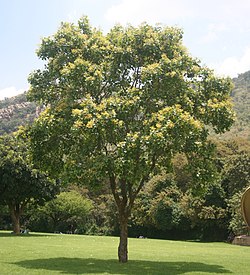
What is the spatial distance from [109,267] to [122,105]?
6867 millimetres

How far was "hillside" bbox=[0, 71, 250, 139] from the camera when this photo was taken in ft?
308

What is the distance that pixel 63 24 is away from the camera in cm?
2116

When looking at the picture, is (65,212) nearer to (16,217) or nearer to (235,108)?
(16,217)

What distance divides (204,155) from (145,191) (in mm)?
43225

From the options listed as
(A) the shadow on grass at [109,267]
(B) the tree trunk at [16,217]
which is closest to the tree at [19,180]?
(B) the tree trunk at [16,217]

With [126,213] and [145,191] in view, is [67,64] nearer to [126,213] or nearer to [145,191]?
[126,213]

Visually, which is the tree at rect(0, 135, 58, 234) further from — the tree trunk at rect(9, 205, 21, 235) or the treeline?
the treeline

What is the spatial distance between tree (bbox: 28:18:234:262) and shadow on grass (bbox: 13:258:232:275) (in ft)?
4.45

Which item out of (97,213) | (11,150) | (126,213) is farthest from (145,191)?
(126,213)

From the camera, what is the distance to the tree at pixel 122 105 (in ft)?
56.1

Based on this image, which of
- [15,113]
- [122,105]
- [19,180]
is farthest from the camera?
[15,113]

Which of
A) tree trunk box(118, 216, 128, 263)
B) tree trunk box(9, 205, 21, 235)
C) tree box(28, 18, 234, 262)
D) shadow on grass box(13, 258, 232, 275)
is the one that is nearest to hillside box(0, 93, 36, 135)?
tree trunk box(9, 205, 21, 235)

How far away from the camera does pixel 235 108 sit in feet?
350

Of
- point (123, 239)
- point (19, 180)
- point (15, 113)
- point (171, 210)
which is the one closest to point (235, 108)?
point (171, 210)
